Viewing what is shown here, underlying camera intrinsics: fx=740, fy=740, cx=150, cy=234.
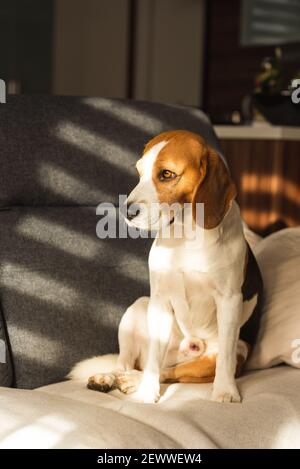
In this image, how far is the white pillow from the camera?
177 cm

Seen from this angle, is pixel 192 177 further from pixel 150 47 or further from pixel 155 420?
pixel 150 47

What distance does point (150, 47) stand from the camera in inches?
238

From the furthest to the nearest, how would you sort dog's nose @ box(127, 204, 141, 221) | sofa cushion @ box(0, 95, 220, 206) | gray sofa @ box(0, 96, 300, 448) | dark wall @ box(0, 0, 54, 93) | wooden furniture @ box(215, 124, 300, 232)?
dark wall @ box(0, 0, 54, 93)
wooden furniture @ box(215, 124, 300, 232)
sofa cushion @ box(0, 95, 220, 206)
gray sofa @ box(0, 96, 300, 448)
dog's nose @ box(127, 204, 141, 221)

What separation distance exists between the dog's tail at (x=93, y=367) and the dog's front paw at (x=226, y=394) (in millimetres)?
310

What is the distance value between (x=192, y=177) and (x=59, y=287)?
0.56 meters

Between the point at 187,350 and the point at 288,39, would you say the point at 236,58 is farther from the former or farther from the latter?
the point at 187,350

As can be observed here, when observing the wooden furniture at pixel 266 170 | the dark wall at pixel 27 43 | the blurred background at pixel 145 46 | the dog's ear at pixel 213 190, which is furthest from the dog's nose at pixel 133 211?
the dark wall at pixel 27 43

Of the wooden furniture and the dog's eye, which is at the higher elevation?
the dog's eye

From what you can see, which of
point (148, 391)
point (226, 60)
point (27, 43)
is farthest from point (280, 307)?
point (27, 43)

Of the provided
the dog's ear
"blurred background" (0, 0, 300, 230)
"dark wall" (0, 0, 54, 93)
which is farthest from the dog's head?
"dark wall" (0, 0, 54, 93)

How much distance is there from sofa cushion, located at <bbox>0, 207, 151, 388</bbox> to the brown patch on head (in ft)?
1.63

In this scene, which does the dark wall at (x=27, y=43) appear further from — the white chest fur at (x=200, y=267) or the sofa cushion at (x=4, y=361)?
the white chest fur at (x=200, y=267)

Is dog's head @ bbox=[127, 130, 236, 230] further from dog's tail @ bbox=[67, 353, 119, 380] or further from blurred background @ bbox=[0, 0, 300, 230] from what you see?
blurred background @ bbox=[0, 0, 300, 230]

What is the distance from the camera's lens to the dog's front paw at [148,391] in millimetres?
1575
